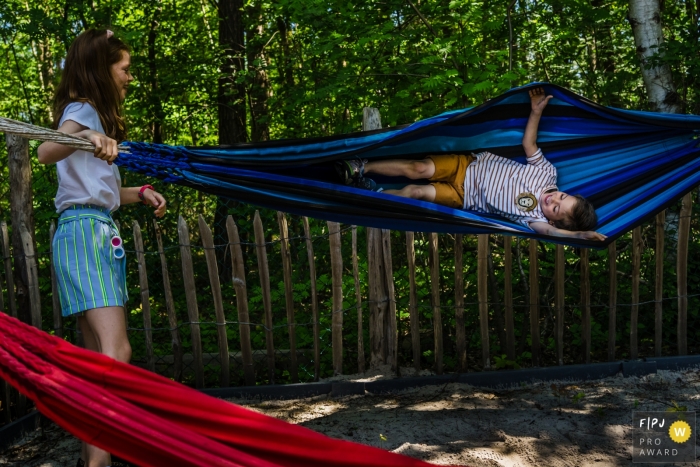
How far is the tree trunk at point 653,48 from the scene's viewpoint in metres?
4.32

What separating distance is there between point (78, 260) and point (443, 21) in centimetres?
335

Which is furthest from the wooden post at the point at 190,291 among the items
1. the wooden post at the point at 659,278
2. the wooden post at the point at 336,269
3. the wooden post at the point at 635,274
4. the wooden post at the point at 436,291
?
the wooden post at the point at 659,278

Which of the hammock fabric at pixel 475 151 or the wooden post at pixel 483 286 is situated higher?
the hammock fabric at pixel 475 151

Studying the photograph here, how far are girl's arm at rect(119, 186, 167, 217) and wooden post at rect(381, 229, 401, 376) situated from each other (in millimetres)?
1607

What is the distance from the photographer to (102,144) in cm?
199

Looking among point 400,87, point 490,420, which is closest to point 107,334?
point 490,420

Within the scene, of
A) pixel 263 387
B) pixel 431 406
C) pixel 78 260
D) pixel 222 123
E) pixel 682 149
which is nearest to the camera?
pixel 78 260

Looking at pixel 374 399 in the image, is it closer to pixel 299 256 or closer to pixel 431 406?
pixel 431 406

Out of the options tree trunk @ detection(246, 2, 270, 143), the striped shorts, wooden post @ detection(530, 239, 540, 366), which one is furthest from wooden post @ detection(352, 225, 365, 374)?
tree trunk @ detection(246, 2, 270, 143)

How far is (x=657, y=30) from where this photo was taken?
4.31 metres

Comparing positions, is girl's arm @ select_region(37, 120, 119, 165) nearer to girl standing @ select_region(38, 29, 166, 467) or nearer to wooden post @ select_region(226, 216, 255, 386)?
girl standing @ select_region(38, 29, 166, 467)

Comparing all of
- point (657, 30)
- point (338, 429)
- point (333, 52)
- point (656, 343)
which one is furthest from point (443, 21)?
point (338, 429)

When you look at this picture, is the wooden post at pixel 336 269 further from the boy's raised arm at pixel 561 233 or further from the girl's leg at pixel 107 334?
the girl's leg at pixel 107 334

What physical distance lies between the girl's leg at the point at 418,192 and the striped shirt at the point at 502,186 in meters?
0.16
